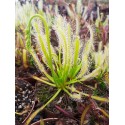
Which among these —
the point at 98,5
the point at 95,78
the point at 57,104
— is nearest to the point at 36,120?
the point at 57,104

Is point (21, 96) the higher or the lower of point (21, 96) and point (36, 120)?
the higher

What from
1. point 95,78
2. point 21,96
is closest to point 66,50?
point 95,78

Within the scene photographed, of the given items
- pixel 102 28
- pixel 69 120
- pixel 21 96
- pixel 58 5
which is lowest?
pixel 69 120

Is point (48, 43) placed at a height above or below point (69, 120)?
above

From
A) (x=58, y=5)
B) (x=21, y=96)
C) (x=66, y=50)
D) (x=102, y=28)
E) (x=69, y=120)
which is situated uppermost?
(x=58, y=5)

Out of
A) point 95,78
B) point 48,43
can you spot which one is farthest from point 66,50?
point 95,78

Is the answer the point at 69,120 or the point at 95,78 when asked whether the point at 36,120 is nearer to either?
the point at 69,120
